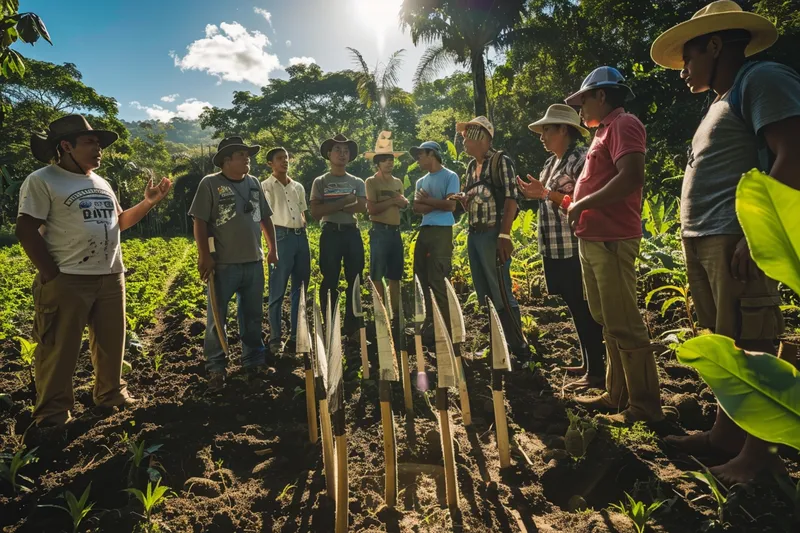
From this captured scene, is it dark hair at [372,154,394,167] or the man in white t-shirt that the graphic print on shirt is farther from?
dark hair at [372,154,394,167]

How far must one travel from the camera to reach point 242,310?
4133 millimetres

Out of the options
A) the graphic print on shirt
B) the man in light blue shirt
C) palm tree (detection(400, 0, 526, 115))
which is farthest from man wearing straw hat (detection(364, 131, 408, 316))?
palm tree (detection(400, 0, 526, 115))

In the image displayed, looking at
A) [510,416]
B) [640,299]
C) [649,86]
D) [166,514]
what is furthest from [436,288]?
[649,86]

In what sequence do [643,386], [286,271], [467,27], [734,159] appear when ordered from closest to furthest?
[734,159]
[643,386]
[286,271]
[467,27]

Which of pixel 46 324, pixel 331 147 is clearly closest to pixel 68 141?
pixel 46 324

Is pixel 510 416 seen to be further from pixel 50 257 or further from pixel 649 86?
pixel 649 86

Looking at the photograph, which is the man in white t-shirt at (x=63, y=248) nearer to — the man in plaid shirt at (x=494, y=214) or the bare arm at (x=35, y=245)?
the bare arm at (x=35, y=245)

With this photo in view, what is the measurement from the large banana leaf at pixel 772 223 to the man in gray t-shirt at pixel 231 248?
359 cm

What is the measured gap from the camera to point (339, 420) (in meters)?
1.74

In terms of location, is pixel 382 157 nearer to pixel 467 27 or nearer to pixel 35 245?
pixel 35 245

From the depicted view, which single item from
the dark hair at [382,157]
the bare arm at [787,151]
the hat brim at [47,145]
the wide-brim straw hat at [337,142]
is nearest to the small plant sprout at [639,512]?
the bare arm at [787,151]

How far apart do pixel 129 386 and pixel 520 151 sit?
17403 mm

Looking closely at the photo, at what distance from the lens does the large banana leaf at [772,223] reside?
2.88ft

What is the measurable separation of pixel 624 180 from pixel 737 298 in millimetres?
798
